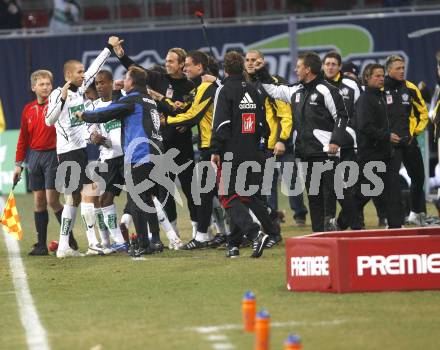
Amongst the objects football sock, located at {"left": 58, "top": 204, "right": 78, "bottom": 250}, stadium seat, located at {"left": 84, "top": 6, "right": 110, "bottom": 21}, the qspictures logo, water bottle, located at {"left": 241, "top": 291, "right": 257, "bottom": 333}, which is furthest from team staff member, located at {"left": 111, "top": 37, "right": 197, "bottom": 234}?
stadium seat, located at {"left": 84, "top": 6, "right": 110, "bottom": 21}

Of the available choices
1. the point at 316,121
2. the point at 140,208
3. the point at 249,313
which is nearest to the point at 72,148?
the point at 140,208

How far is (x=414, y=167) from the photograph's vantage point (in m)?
16.4

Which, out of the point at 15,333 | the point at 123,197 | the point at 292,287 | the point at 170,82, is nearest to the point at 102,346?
the point at 15,333

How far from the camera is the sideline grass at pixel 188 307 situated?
8672 mm

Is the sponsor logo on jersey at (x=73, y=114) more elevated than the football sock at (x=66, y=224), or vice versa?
the sponsor logo on jersey at (x=73, y=114)

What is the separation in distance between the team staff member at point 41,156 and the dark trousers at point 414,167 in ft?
14.8

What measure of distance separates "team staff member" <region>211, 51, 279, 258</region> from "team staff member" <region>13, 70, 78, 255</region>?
2410 millimetres

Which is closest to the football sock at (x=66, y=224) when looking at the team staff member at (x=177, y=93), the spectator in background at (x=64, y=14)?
the team staff member at (x=177, y=93)

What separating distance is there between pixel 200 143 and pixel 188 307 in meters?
4.83

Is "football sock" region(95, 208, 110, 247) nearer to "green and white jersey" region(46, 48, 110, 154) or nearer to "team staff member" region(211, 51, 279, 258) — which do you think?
"green and white jersey" region(46, 48, 110, 154)

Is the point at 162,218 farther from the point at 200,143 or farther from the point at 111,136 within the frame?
the point at 111,136

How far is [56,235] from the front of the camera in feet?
55.5

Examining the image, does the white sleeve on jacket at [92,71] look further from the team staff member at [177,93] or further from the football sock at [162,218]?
the football sock at [162,218]

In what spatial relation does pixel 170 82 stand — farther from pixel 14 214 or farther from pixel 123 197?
pixel 123 197
